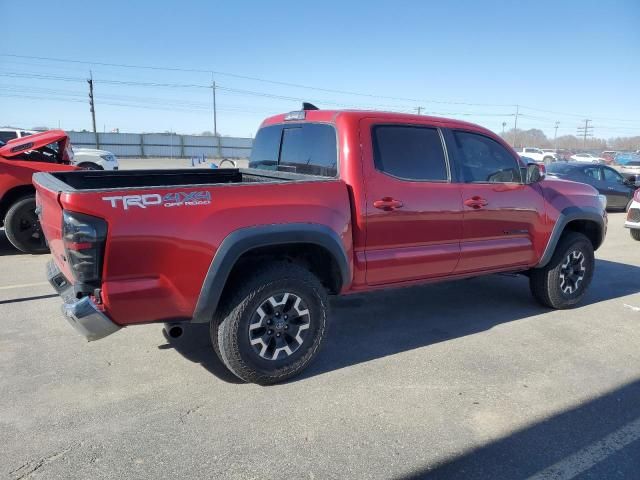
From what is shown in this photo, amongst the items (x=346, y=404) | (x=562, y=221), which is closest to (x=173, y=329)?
(x=346, y=404)

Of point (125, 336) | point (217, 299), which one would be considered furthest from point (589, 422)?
point (125, 336)

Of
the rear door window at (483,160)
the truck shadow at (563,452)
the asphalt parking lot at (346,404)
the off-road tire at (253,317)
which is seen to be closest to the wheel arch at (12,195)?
the asphalt parking lot at (346,404)

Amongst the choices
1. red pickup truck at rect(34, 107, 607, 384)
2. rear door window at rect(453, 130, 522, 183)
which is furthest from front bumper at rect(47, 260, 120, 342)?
rear door window at rect(453, 130, 522, 183)

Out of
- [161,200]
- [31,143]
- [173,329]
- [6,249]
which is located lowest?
[6,249]

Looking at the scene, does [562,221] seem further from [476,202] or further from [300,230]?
[300,230]

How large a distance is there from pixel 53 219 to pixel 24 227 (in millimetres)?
4672

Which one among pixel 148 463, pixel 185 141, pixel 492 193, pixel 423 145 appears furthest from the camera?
pixel 185 141

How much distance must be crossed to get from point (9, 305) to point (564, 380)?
5059 mm

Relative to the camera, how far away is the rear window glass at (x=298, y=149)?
3.86 m

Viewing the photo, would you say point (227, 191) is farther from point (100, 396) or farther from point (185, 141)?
point (185, 141)

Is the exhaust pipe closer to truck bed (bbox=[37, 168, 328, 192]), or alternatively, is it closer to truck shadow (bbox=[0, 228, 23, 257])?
truck bed (bbox=[37, 168, 328, 192])

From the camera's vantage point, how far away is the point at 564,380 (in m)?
3.64

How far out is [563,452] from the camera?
2.78m

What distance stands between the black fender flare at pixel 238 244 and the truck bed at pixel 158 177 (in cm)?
57
